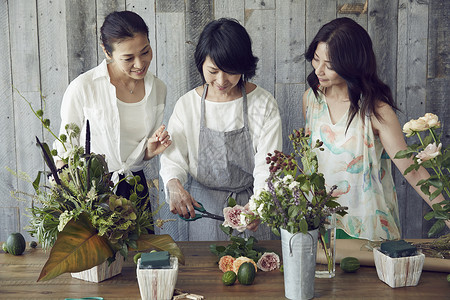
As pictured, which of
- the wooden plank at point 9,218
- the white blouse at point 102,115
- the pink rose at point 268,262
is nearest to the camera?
the pink rose at point 268,262

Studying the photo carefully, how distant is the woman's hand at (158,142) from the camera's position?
6.79 ft

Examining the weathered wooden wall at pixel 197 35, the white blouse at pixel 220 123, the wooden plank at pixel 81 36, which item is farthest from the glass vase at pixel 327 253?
the wooden plank at pixel 81 36

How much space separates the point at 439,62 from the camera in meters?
2.69

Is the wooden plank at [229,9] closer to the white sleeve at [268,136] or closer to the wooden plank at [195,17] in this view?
the wooden plank at [195,17]

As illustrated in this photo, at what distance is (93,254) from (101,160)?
0.30 metres

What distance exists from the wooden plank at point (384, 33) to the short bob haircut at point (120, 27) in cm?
127

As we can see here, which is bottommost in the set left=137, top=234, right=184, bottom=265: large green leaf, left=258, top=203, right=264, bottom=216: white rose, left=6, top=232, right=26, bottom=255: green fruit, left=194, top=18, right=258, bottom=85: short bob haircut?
left=6, top=232, right=26, bottom=255: green fruit

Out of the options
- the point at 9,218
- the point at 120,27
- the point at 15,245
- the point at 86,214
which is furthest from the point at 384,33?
the point at 9,218

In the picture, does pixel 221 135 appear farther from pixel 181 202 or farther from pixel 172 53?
pixel 172 53

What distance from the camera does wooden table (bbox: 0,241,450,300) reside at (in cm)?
145

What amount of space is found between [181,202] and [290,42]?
119cm

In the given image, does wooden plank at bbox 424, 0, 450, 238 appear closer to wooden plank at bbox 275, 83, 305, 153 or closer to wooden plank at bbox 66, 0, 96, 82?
wooden plank at bbox 275, 83, 305, 153

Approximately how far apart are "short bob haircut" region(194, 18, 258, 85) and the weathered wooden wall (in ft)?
2.00

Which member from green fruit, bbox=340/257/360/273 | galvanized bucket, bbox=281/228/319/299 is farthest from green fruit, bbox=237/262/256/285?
green fruit, bbox=340/257/360/273
